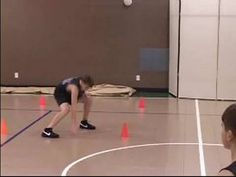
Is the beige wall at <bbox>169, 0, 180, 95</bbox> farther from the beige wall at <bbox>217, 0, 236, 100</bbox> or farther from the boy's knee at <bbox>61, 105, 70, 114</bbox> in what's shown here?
the boy's knee at <bbox>61, 105, 70, 114</bbox>

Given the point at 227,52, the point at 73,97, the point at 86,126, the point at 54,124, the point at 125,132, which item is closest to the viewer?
the point at 73,97

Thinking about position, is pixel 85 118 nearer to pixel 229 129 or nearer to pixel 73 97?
pixel 73 97

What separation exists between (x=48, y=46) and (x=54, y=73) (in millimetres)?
522

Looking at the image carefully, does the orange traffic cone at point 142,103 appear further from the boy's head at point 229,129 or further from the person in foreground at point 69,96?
the boy's head at point 229,129

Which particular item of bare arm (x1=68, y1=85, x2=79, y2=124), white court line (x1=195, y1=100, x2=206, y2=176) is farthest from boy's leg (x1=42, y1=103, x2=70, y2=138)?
white court line (x1=195, y1=100, x2=206, y2=176)

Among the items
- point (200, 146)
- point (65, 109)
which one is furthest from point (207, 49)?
point (65, 109)

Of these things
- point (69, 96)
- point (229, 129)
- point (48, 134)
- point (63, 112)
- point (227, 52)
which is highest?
point (229, 129)

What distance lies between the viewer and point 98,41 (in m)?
8.85

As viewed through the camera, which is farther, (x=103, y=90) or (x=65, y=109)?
(x=103, y=90)

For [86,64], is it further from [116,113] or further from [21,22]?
[116,113]

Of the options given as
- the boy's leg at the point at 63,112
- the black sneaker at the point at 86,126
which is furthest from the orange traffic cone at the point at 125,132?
the boy's leg at the point at 63,112

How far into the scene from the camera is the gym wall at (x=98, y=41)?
342 inches

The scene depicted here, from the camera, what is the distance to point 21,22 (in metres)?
8.36

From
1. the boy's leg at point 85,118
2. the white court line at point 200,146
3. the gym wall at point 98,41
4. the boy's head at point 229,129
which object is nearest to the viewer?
the boy's head at point 229,129
